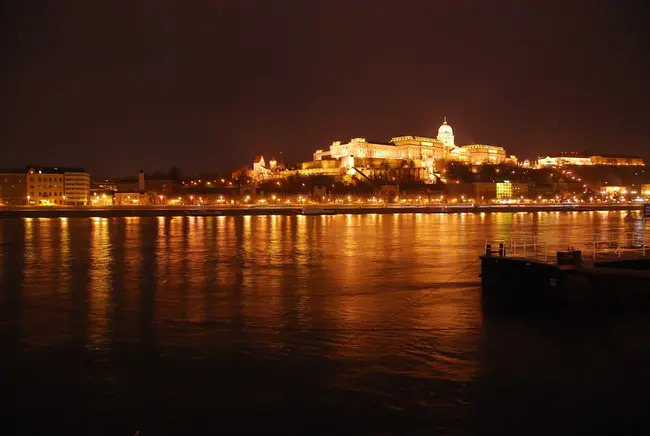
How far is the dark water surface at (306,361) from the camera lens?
7.07m

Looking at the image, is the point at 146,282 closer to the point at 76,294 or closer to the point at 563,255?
the point at 76,294

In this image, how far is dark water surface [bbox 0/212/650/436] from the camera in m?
7.07

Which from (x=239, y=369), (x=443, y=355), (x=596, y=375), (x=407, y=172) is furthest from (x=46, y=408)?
(x=407, y=172)

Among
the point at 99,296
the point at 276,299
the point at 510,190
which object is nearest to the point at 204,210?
the point at 99,296

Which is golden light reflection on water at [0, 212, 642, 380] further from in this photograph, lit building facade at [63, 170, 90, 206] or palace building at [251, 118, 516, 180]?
palace building at [251, 118, 516, 180]

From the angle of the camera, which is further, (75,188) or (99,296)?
(75,188)

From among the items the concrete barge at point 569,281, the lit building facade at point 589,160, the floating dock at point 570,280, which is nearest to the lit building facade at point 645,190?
the lit building facade at point 589,160

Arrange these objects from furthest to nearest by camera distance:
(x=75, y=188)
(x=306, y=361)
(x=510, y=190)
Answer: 1. (x=510, y=190)
2. (x=75, y=188)
3. (x=306, y=361)

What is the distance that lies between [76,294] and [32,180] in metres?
89.5

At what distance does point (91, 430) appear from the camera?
6.80 m

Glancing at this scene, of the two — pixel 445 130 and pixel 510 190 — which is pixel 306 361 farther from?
pixel 445 130

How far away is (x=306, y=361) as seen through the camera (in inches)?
361

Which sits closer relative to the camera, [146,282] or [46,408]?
[46,408]

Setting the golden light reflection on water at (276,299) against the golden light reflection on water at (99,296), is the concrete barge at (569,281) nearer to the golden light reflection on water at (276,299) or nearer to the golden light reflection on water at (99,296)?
the golden light reflection on water at (276,299)
